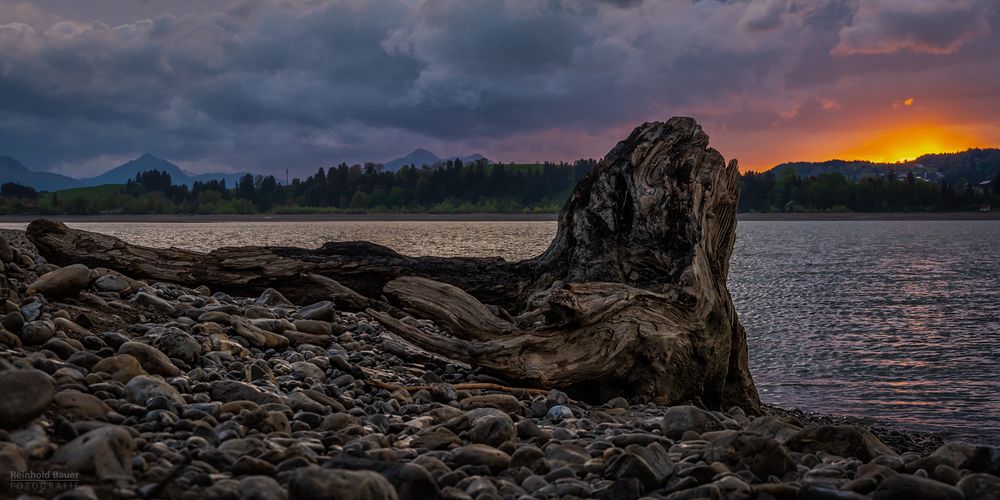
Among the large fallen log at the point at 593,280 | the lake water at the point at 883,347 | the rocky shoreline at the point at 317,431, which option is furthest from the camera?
the lake water at the point at 883,347

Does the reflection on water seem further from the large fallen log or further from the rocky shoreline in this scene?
the rocky shoreline

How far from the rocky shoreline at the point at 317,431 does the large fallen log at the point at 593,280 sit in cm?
61

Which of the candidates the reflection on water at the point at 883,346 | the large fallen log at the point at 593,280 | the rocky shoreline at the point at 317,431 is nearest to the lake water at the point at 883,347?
the reflection on water at the point at 883,346

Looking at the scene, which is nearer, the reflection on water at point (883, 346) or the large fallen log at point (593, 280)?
the large fallen log at point (593, 280)

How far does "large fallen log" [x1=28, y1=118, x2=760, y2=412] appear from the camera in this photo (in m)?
8.69

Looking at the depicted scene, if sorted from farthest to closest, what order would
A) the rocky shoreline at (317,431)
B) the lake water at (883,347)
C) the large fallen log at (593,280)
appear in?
the lake water at (883,347) < the large fallen log at (593,280) < the rocky shoreline at (317,431)

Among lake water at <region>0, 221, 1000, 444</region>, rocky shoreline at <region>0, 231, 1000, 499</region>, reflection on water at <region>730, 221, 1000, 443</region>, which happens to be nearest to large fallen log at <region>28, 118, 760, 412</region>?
rocky shoreline at <region>0, 231, 1000, 499</region>

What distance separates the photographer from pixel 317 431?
18.1 feet

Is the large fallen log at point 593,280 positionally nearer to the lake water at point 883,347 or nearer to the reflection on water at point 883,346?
the lake water at point 883,347

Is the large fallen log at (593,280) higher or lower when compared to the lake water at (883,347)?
higher

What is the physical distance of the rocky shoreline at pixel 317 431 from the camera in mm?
3875

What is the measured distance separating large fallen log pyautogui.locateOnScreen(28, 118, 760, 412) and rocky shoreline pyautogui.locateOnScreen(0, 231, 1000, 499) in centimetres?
61

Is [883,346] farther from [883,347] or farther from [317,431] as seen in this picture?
[317,431]

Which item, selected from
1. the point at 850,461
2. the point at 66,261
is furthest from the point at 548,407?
the point at 66,261
